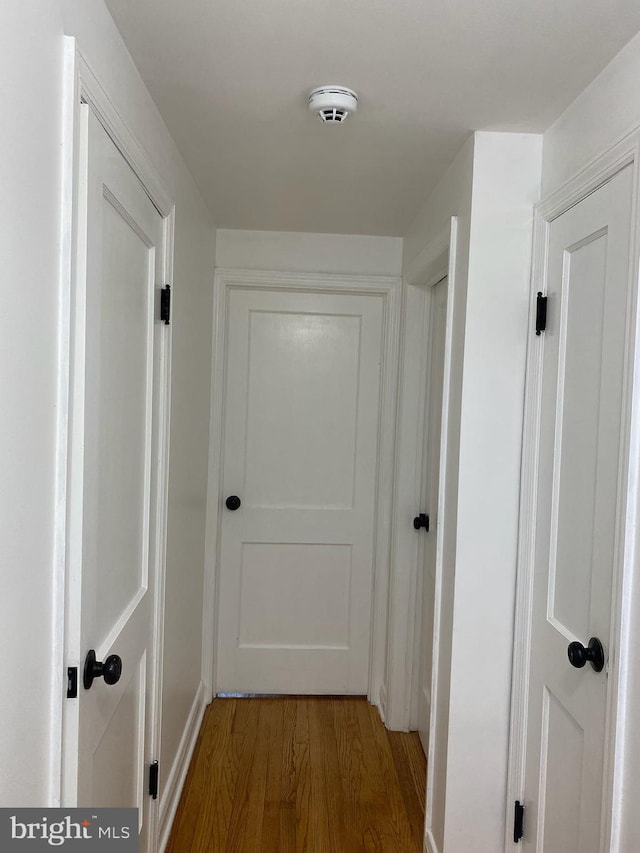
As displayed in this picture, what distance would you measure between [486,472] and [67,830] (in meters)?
1.32

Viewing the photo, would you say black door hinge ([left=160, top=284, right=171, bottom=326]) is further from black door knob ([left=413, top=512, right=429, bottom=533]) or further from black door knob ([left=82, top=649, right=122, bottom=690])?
black door knob ([left=413, top=512, right=429, bottom=533])

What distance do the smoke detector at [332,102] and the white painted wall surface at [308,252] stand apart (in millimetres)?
1395

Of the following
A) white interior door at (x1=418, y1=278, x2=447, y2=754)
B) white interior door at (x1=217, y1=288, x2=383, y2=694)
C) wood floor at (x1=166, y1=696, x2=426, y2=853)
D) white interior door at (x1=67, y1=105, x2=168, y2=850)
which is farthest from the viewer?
white interior door at (x1=217, y1=288, x2=383, y2=694)

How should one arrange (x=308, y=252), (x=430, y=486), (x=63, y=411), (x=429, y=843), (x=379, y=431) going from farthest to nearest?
1. (x=379, y=431)
2. (x=308, y=252)
3. (x=430, y=486)
4. (x=429, y=843)
5. (x=63, y=411)

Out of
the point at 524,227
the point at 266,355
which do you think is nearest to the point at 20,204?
the point at 524,227

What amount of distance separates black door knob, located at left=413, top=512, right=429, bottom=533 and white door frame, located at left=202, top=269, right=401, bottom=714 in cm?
24

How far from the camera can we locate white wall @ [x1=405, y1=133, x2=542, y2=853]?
1.85 metres

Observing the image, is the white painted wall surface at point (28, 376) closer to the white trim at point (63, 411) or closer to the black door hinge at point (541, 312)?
the white trim at point (63, 411)

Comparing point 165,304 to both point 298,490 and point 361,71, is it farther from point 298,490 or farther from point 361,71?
point 298,490

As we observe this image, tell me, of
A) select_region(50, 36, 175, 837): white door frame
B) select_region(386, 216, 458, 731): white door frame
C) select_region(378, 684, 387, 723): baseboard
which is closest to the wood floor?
select_region(378, 684, 387, 723): baseboard

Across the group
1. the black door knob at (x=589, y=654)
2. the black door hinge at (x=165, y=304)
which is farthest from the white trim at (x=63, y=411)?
the black door knob at (x=589, y=654)

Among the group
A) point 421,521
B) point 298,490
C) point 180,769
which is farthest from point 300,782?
point 298,490

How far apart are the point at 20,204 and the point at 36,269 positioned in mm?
100

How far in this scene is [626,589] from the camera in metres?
1.31
